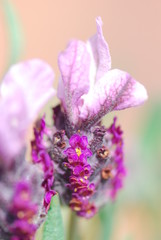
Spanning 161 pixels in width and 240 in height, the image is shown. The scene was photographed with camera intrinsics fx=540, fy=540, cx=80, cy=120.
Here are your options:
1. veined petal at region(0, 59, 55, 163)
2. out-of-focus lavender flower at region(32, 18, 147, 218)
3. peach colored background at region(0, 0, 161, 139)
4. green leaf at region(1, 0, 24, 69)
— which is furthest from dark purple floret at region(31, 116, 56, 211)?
peach colored background at region(0, 0, 161, 139)

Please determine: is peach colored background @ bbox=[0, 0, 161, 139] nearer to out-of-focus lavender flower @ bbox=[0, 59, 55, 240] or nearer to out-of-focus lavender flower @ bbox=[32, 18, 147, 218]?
out-of-focus lavender flower @ bbox=[32, 18, 147, 218]

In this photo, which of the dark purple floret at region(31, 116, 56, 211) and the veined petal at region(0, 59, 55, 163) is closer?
the veined petal at region(0, 59, 55, 163)

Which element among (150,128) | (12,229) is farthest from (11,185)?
(150,128)

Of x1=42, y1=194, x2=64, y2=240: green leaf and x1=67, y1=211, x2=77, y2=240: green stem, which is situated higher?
x1=42, y1=194, x2=64, y2=240: green leaf

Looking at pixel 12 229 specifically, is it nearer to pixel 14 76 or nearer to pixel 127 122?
pixel 14 76

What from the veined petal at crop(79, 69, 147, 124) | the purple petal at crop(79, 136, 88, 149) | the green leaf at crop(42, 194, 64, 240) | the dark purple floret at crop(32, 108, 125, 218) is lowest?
the green leaf at crop(42, 194, 64, 240)

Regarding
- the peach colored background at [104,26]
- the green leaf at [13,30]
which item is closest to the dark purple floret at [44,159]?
the green leaf at [13,30]
